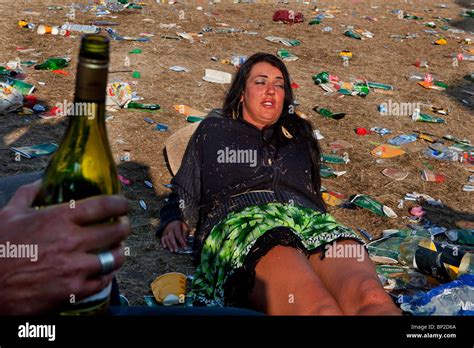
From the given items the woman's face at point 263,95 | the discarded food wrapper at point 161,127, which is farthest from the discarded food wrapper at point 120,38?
the woman's face at point 263,95

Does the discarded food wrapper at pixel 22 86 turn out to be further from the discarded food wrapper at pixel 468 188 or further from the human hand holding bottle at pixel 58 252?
the human hand holding bottle at pixel 58 252

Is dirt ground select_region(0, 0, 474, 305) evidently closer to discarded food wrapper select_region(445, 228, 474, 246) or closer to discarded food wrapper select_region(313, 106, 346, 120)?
discarded food wrapper select_region(313, 106, 346, 120)

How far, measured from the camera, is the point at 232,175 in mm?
3910

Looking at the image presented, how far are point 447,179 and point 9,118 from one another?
179 inches

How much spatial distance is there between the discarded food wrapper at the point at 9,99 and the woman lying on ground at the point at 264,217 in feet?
8.92

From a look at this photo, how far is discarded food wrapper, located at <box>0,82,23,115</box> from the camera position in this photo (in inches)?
237

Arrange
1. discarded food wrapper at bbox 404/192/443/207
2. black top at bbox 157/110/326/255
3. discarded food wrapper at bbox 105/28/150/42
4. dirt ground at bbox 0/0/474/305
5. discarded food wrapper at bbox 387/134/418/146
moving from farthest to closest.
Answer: discarded food wrapper at bbox 105/28/150/42
discarded food wrapper at bbox 387/134/418/146
discarded food wrapper at bbox 404/192/443/207
dirt ground at bbox 0/0/474/305
black top at bbox 157/110/326/255

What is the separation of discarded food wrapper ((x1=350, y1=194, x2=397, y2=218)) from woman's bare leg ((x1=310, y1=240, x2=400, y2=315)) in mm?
1700

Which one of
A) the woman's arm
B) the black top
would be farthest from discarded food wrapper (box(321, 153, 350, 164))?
the woman's arm

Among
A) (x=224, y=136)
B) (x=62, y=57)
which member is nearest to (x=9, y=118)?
(x=62, y=57)

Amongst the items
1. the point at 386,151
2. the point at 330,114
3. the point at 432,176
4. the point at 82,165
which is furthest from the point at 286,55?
the point at 82,165

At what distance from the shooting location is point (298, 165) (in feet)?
13.4

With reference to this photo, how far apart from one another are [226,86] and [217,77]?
0.26 metres

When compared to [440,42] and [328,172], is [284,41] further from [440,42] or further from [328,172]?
[328,172]
